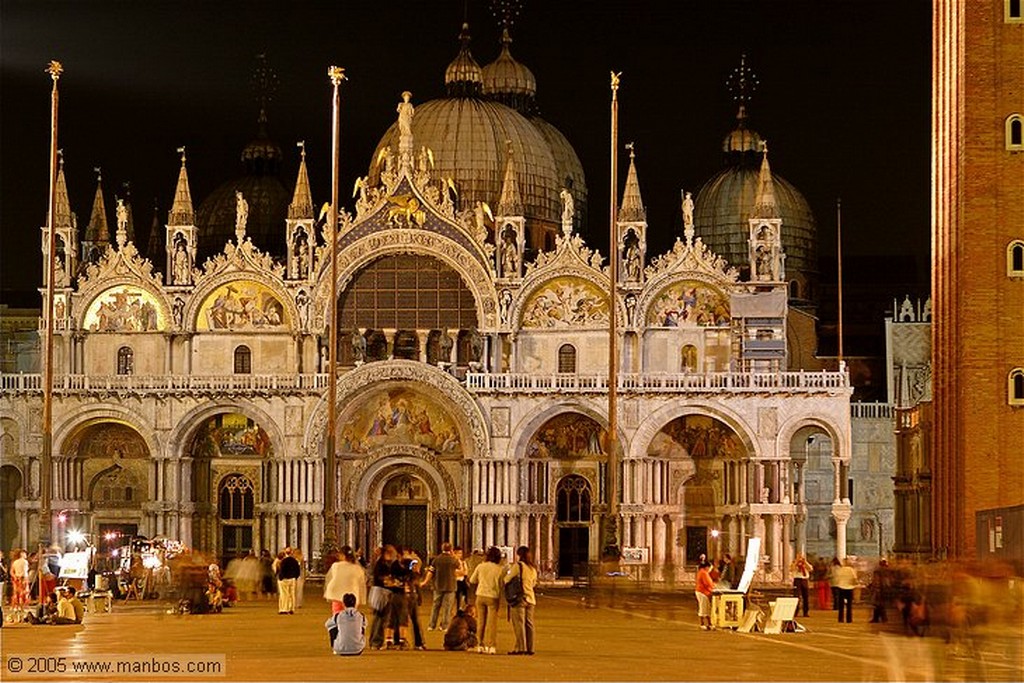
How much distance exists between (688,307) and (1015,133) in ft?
68.4

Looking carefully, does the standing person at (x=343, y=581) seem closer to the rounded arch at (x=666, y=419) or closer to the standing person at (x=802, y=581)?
the standing person at (x=802, y=581)

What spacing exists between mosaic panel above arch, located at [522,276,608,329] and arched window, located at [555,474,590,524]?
546cm

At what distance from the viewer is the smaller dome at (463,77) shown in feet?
298

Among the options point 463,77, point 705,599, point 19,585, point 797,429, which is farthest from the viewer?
point 463,77

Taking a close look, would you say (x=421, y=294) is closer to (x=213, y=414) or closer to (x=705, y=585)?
(x=213, y=414)

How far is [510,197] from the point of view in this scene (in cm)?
8169

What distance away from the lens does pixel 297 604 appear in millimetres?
53688

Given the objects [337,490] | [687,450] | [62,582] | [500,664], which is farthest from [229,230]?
[500,664]

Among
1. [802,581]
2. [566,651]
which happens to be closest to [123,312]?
[802,581]

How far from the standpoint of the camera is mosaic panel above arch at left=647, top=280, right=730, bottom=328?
80000 millimetres

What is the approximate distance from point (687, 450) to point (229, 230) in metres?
24.8

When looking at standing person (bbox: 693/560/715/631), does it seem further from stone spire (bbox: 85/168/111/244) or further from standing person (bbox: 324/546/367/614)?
stone spire (bbox: 85/168/111/244)

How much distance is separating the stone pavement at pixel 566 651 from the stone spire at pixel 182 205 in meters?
32.8

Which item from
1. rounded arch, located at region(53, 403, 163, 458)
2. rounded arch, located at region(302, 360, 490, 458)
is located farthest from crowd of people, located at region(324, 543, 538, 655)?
rounded arch, located at region(53, 403, 163, 458)
